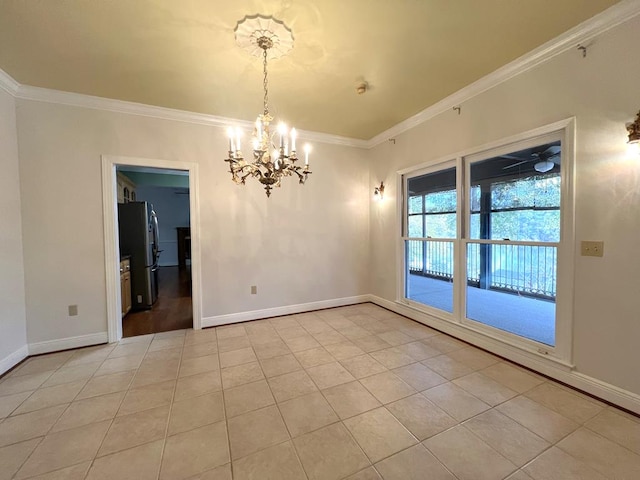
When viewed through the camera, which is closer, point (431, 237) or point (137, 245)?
point (431, 237)

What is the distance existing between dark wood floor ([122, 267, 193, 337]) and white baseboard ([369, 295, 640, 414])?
3528mm

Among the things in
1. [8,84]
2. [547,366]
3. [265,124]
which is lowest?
[547,366]

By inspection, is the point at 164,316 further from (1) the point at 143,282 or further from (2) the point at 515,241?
(2) the point at 515,241

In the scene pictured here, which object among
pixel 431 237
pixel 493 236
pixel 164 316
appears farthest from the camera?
pixel 164 316

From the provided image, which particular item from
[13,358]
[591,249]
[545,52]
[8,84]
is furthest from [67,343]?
[545,52]

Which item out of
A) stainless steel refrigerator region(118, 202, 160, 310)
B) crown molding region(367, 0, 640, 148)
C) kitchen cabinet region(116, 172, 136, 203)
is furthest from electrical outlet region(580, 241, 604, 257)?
kitchen cabinet region(116, 172, 136, 203)

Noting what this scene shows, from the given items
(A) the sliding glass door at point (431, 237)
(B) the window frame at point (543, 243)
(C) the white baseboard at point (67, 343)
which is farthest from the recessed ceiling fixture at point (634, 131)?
(C) the white baseboard at point (67, 343)

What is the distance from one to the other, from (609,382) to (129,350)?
4.47 m

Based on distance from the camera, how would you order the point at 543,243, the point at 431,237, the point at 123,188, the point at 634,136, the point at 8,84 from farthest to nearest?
the point at 123,188 < the point at 431,237 < the point at 8,84 < the point at 543,243 < the point at 634,136

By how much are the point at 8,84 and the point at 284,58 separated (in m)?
2.80

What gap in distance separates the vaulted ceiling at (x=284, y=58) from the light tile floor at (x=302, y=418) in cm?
288

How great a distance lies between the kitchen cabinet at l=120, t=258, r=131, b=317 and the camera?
3.88 meters

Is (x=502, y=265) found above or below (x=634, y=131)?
A: below

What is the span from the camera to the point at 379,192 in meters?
4.37
